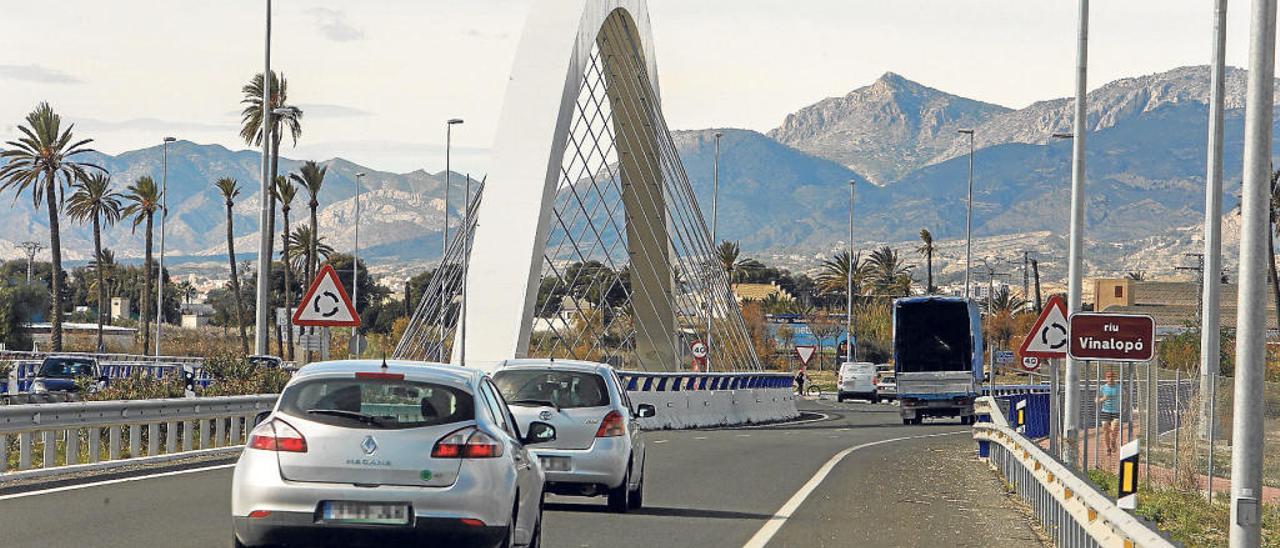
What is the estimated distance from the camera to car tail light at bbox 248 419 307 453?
12.4 m

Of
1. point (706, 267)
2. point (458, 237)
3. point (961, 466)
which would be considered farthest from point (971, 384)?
point (961, 466)

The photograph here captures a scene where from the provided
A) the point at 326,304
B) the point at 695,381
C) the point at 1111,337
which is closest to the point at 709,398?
the point at 695,381

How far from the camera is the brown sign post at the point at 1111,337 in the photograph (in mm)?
21812

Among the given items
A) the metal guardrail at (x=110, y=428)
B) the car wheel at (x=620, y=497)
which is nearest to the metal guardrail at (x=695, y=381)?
the metal guardrail at (x=110, y=428)

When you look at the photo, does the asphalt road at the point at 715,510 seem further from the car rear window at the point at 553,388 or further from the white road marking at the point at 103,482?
the car rear window at the point at 553,388

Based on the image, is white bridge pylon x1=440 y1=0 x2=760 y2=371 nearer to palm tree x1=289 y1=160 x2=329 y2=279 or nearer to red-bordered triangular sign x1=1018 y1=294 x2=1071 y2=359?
red-bordered triangular sign x1=1018 y1=294 x2=1071 y2=359

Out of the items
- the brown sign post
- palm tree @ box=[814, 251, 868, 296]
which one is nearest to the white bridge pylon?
the brown sign post

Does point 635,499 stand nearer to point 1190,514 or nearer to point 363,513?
point 1190,514

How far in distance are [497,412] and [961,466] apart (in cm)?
1831

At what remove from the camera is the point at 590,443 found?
1925 cm

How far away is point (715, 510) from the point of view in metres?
19.9

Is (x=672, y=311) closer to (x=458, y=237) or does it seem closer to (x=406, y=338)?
(x=458, y=237)

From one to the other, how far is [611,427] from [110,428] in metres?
9.49

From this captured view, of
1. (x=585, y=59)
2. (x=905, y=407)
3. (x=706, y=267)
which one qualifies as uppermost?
(x=585, y=59)
